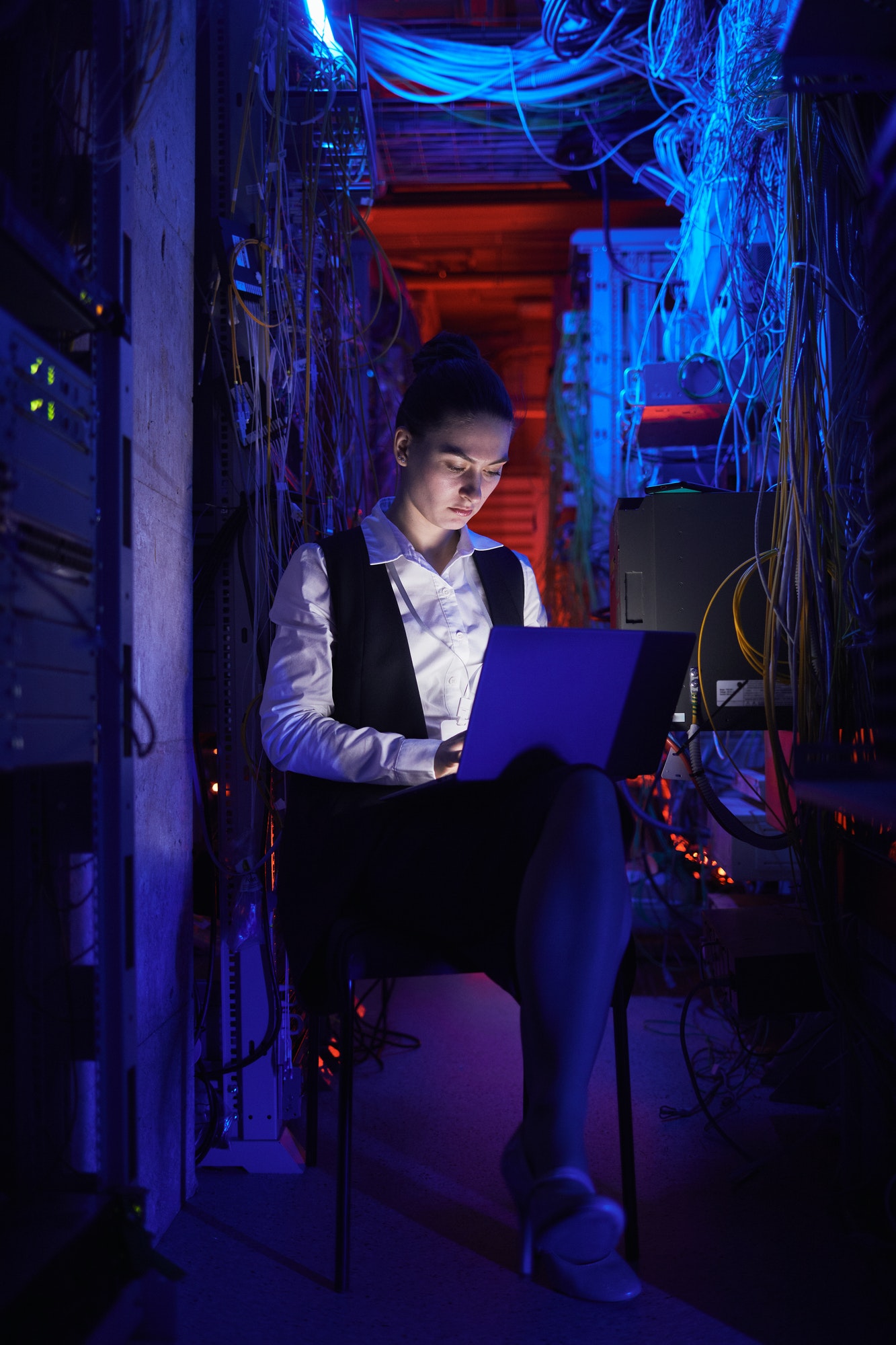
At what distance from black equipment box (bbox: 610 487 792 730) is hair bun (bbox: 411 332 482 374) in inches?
18.5

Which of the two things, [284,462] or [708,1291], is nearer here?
[708,1291]

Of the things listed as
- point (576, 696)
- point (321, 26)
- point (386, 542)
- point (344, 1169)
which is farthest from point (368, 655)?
point (321, 26)

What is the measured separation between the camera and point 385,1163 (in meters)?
1.56

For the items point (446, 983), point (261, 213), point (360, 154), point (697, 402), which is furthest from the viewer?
point (446, 983)

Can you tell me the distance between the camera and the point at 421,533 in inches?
66.2

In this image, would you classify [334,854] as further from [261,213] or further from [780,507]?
[261,213]

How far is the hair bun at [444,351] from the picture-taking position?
171 cm

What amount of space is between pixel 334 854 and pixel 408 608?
467mm

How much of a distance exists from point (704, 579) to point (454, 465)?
2.12ft

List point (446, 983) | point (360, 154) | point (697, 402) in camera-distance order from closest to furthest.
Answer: point (360, 154) < point (697, 402) < point (446, 983)

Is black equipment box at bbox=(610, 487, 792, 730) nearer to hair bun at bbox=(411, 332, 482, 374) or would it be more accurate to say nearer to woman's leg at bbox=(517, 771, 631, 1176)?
hair bun at bbox=(411, 332, 482, 374)

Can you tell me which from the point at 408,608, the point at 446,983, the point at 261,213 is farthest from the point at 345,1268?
the point at 261,213

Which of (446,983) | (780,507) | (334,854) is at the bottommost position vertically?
(446,983)

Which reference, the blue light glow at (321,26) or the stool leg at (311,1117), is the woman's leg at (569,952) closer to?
the stool leg at (311,1117)
